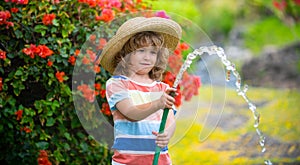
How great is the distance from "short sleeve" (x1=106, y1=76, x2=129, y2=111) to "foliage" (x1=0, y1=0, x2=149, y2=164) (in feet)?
3.07

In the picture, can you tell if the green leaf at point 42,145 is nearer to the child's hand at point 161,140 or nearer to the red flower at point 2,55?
the red flower at point 2,55

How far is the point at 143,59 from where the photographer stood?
298cm

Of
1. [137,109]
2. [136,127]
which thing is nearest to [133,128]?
[136,127]

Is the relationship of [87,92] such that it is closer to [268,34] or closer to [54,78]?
[54,78]

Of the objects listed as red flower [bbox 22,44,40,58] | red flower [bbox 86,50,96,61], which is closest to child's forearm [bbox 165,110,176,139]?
red flower [bbox 86,50,96,61]

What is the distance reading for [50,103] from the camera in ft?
12.8

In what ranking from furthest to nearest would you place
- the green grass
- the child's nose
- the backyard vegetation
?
the green grass
the backyard vegetation
the child's nose

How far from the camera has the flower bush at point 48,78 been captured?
3.88 m

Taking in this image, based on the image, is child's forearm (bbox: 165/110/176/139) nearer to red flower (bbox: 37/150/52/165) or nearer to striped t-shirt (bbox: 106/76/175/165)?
striped t-shirt (bbox: 106/76/175/165)

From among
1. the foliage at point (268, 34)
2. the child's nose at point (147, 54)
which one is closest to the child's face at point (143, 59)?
the child's nose at point (147, 54)

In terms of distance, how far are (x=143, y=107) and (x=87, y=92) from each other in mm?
1137

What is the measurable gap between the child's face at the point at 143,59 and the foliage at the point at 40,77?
974 millimetres

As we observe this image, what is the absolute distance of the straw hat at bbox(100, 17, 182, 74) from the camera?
9.82ft

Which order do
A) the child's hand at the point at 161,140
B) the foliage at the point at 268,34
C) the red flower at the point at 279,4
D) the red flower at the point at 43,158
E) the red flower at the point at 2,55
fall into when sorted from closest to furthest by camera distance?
the child's hand at the point at 161,140
the red flower at the point at 2,55
the red flower at the point at 43,158
the red flower at the point at 279,4
the foliage at the point at 268,34
